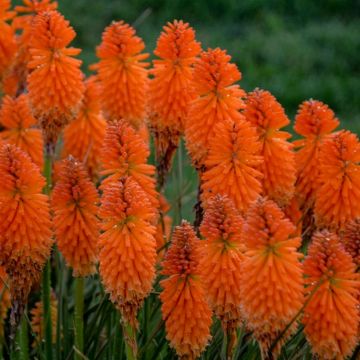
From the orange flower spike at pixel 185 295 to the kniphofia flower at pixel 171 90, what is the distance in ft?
3.23

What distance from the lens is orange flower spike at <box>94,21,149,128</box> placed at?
364cm

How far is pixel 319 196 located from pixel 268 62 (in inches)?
258

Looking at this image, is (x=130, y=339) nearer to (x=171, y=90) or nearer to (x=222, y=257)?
(x=222, y=257)

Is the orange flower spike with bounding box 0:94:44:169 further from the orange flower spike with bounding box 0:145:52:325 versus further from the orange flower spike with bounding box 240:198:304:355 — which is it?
the orange flower spike with bounding box 240:198:304:355

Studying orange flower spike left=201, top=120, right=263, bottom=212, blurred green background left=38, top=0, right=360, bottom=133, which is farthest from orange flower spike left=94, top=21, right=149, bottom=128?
blurred green background left=38, top=0, right=360, bottom=133

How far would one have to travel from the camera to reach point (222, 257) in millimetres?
A: 2488

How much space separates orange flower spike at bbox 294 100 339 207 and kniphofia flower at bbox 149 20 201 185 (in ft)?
1.62

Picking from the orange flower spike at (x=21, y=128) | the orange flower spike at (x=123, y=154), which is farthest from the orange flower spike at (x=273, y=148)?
the orange flower spike at (x=21, y=128)

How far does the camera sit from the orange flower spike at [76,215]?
2.83 metres

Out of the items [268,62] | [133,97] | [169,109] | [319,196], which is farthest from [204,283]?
[268,62]

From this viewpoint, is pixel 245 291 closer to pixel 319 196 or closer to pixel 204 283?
pixel 204 283

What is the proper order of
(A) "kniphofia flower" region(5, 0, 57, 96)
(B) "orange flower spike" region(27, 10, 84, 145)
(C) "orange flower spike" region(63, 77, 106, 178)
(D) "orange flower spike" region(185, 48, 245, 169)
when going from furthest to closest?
(A) "kniphofia flower" region(5, 0, 57, 96) → (C) "orange flower spike" region(63, 77, 106, 178) → (B) "orange flower spike" region(27, 10, 84, 145) → (D) "orange flower spike" region(185, 48, 245, 169)

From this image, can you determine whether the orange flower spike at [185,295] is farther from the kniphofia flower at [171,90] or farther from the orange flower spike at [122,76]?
the orange flower spike at [122,76]

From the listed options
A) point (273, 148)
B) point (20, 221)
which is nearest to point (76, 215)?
A: point (20, 221)
